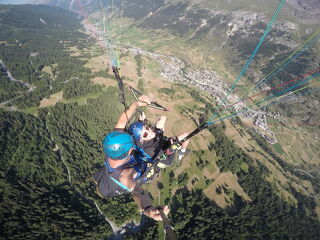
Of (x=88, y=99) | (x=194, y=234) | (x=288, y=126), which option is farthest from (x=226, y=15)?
(x=194, y=234)

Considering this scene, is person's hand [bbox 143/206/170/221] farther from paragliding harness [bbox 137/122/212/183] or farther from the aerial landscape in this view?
paragliding harness [bbox 137/122/212/183]

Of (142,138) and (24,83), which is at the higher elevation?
(142,138)

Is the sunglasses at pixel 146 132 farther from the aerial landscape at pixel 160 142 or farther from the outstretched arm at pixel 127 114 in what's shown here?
the outstretched arm at pixel 127 114

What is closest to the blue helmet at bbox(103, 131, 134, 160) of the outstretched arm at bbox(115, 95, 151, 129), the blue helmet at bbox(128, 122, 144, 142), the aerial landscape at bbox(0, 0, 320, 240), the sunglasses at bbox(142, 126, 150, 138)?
the aerial landscape at bbox(0, 0, 320, 240)

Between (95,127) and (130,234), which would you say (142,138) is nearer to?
(130,234)

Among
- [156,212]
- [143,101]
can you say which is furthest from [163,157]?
[143,101]
